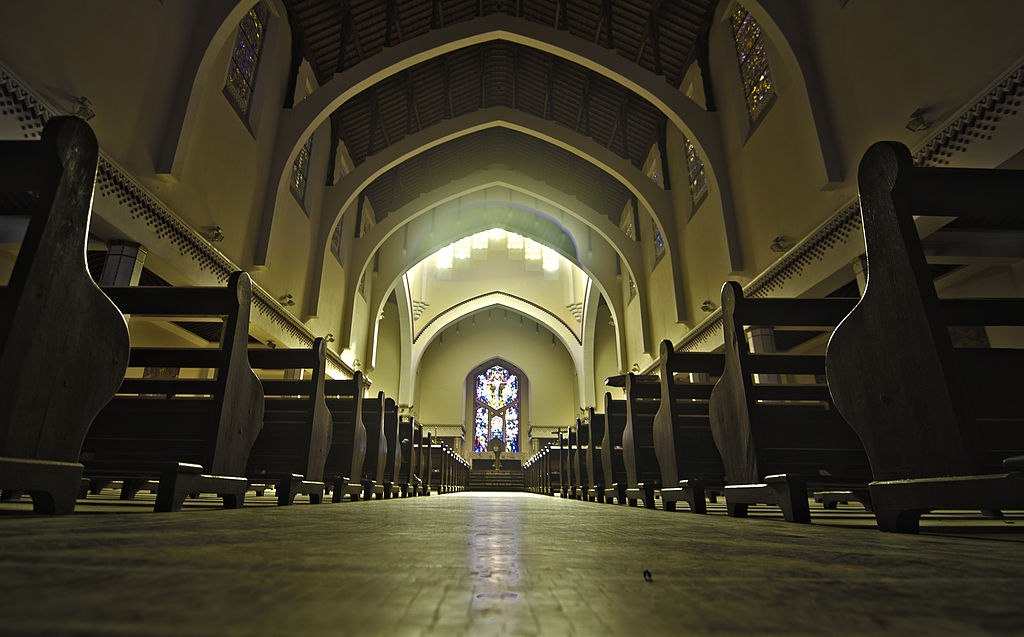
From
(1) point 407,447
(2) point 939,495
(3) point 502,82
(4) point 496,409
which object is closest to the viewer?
(2) point 939,495

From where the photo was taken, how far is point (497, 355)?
64.0 ft

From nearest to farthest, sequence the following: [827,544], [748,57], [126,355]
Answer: [827,544]
[126,355]
[748,57]

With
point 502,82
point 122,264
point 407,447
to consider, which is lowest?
point 407,447

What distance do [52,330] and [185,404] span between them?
49.8 inches

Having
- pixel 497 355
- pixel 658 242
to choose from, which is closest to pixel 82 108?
pixel 658 242

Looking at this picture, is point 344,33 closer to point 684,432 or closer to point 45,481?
point 684,432

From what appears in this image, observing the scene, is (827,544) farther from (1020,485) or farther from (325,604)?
(325,604)

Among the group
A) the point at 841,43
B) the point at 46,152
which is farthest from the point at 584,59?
the point at 46,152

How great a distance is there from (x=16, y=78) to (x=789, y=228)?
7315 mm

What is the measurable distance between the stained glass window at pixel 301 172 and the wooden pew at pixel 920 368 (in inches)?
342

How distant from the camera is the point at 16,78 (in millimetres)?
3904

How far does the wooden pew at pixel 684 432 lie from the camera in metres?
3.37

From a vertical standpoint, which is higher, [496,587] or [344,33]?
[344,33]

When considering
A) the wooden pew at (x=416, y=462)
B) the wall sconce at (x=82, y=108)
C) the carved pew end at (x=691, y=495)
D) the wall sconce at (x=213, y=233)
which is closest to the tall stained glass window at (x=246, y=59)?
the wall sconce at (x=213, y=233)
